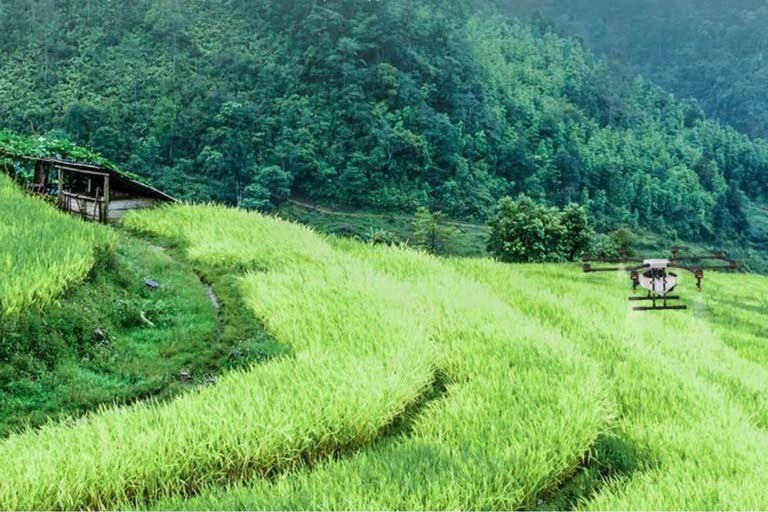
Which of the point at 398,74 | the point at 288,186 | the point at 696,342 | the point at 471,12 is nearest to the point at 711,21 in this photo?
the point at 471,12

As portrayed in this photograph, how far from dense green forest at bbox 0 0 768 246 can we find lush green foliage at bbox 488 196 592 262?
135 ft

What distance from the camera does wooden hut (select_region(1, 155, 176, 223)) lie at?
55.8ft

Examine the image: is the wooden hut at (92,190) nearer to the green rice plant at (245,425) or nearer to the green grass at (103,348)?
the green grass at (103,348)

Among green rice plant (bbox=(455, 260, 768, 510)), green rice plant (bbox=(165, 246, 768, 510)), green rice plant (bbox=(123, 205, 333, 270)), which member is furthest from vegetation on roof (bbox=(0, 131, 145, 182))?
green rice plant (bbox=(165, 246, 768, 510))

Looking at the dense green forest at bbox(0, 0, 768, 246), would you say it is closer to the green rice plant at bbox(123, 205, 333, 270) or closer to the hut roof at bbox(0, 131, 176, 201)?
the hut roof at bbox(0, 131, 176, 201)

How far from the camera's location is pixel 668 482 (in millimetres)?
5355

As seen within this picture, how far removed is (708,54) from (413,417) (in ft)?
664

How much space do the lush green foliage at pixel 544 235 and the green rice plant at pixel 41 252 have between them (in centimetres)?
2666

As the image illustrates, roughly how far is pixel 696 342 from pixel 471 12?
484ft

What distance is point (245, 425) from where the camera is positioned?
236 inches

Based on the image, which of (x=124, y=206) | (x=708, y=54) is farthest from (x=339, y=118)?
(x=708, y=54)

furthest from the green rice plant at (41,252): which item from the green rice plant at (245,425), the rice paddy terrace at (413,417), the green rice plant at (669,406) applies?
the green rice plant at (669,406)

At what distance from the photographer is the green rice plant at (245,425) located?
5211mm

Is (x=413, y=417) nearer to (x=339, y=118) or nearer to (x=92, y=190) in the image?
(x=92, y=190)
